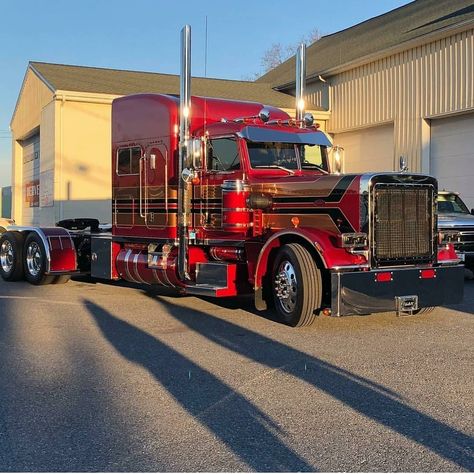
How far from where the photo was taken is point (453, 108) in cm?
1936

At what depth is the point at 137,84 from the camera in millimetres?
24828

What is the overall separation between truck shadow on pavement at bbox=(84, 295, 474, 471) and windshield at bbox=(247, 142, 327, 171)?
8.33 ft

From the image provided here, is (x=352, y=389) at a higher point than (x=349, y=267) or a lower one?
lower

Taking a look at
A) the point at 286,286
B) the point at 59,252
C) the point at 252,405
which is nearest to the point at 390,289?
the point at 286,286

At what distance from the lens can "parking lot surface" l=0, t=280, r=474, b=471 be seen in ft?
13.7

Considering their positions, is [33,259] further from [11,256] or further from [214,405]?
[214,405]

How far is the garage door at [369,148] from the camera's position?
22.4 metres

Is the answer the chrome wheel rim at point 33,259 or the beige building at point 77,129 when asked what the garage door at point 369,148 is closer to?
the beige building at point 77,129

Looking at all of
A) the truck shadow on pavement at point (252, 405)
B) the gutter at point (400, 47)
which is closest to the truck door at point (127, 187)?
the truck shadow on pavement at point (252, 405)

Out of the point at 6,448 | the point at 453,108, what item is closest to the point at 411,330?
the point at 6,448

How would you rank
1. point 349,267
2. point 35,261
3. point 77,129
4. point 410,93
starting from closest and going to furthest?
point 349,267
point 35,261
point 410,93
point 77,129

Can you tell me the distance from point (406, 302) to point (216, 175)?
3282 mm

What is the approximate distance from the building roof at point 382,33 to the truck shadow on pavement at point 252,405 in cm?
1445

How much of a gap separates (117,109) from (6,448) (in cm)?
807
